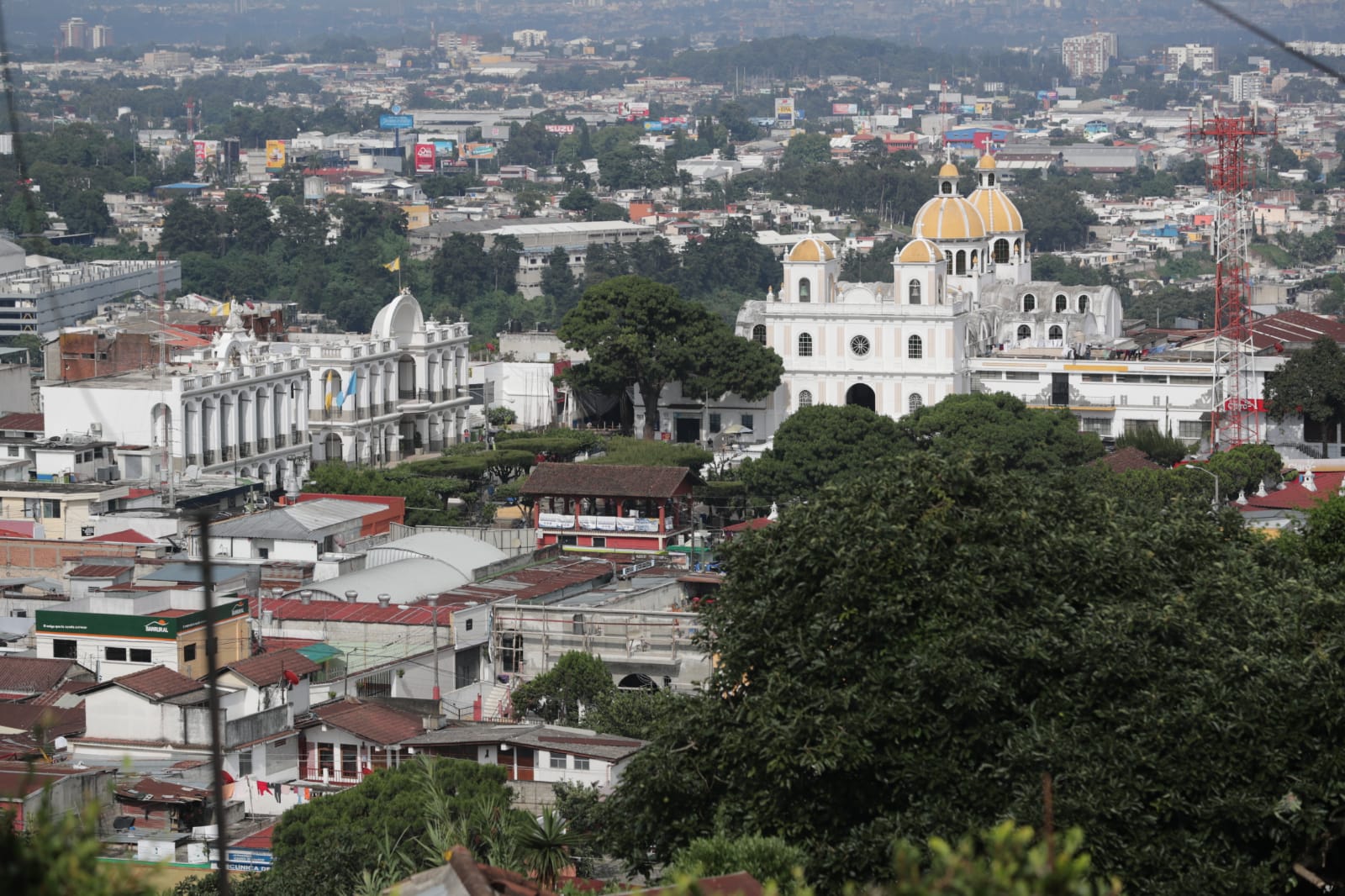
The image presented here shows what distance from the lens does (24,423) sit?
4516 cm

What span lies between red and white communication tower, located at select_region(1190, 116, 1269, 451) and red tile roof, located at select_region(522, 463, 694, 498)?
42.7ft

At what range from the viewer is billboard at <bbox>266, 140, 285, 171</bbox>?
5969 inches

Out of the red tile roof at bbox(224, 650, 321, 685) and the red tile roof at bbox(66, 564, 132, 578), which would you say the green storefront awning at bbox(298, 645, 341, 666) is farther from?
the red tile roof at bbox(66, 564, 132, 578)

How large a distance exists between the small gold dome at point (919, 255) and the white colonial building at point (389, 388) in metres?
9.52

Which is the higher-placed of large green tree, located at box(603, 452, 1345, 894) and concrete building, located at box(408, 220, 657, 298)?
large green tree, located at box(603, 452, 1345, 894)

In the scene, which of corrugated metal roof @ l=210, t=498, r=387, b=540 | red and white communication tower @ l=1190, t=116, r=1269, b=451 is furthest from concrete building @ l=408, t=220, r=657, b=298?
corrugated metal roof @ l=210, t=498, r=387, b=540

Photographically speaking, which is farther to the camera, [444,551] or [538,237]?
[538,237]

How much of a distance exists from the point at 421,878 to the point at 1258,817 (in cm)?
578

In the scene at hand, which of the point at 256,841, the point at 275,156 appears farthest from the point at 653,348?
the point at 275,156

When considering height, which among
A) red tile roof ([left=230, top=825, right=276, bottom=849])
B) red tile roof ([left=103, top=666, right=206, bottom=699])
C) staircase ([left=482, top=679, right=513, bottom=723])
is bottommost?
staircase ([left=482, top=679, right=513, bottom=723])

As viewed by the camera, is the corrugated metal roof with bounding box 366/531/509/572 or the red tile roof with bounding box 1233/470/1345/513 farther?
the red tile roof with bounding box 1233/470/1345/513

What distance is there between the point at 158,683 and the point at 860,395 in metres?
31.3

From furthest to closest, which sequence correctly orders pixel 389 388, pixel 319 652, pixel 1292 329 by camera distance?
1. pixel 1292 329
2. pixel 389 388
3. pixel 319 652

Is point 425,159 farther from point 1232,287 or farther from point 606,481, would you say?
point 606,481
